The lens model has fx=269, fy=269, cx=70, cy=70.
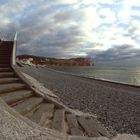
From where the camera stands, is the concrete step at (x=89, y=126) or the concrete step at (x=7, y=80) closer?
the concrete step at (x=89, y=126)

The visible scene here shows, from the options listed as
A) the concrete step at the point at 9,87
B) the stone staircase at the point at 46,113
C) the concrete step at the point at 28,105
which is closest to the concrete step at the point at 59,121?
the stone staircase at the point at 46,113

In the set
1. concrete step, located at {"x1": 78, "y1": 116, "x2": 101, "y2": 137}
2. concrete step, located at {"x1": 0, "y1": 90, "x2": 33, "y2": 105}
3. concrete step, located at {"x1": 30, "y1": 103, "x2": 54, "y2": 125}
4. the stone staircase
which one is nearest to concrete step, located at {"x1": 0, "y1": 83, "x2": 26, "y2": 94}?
the stone staircase

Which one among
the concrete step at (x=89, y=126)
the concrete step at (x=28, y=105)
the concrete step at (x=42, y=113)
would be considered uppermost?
the concrete step at (x=28, y=105)

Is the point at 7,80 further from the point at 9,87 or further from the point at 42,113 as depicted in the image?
the point at 42,113

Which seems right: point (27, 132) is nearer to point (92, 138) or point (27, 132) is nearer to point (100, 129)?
point (92, 138)

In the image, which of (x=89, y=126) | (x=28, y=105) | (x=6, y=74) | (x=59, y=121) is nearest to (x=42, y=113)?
(x=28, y=105)

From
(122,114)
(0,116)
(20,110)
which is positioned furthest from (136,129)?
(0,116)

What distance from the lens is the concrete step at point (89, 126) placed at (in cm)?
610

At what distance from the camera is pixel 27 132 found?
500cm

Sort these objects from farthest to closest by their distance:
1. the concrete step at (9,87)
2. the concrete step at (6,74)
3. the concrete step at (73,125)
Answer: the concrete step at (6,74) → the concrete step at (9,87) → the concrete step at (73,125)

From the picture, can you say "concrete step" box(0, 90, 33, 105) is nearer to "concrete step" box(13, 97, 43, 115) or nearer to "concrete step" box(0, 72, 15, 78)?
→ "concrete step" box(13, 97, 43, 115)

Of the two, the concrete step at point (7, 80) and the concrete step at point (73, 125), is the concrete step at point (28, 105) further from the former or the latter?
the concrete step at point (7, 80)

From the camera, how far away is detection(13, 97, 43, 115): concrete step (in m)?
6.56

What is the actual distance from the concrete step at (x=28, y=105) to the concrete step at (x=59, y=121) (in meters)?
0.66
